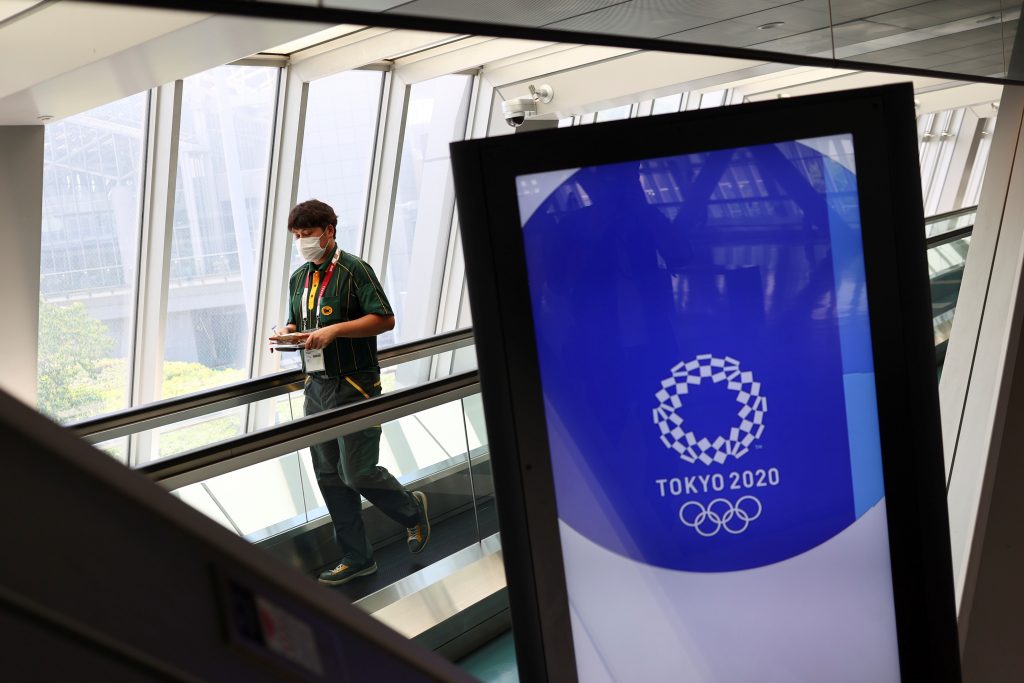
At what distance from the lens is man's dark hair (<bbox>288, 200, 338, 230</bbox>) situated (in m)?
4.90

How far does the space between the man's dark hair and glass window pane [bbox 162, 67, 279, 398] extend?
600 cm

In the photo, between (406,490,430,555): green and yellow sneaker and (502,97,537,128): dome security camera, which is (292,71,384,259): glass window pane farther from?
(406,490,430,555): green and yellow sneaker

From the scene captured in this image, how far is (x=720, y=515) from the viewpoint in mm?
1840

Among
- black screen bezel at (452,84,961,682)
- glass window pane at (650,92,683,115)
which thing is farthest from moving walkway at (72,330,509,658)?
glass window pane at (650,92,683,115)

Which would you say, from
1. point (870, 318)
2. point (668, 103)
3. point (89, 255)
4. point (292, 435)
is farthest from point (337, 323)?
point (668, 103)

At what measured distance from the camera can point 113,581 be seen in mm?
588

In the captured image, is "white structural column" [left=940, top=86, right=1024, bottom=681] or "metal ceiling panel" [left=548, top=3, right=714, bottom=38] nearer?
"metal ceiling panel" [left=548, top=3, right=714, bottom=38]

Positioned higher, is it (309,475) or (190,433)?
(309,475)

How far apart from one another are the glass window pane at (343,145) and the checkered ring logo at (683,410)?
1056 centimetres

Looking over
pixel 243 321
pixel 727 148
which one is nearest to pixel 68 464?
pixel 727 148

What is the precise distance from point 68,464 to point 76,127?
10.1m

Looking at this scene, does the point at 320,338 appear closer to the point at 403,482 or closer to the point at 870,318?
the point at 403,482

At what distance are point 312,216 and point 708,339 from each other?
346 centimetres

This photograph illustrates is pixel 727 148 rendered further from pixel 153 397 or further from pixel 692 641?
pixel 153 397
